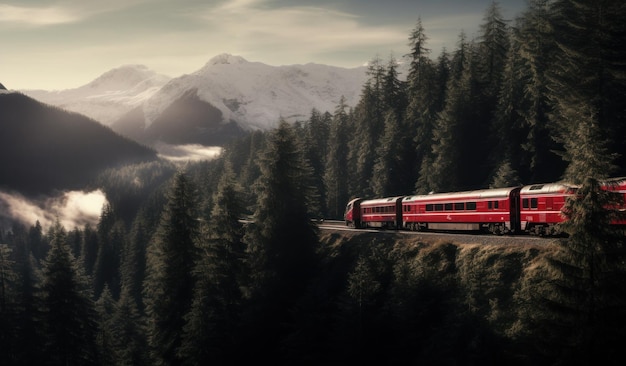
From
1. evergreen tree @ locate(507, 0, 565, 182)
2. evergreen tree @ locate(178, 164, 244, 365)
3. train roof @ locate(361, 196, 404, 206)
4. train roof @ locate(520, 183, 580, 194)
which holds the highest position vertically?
evergreen tree @ locate(507, 0, 565, 182)

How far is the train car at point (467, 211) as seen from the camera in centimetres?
3788

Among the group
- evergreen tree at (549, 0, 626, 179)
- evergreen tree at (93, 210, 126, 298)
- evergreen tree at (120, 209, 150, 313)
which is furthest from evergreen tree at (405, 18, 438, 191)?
evergreen tree at (93, 210, 126, 298)

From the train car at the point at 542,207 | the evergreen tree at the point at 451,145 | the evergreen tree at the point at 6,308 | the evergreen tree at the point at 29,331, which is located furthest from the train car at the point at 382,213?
the evergreen tree at the point at 6,308

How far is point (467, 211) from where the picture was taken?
137 feet

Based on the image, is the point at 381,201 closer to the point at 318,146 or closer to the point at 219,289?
the point at 219,289

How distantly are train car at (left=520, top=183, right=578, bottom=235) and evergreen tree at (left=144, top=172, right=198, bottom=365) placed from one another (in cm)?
2611

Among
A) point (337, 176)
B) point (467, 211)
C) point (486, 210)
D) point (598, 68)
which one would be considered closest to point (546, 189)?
point (486, 210)

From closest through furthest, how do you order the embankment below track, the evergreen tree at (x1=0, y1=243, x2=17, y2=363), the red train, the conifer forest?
the conifer forest
the embankment below track
the red train
the evergreen tree at (x1=0, y1=243, x2=17, y2=363)

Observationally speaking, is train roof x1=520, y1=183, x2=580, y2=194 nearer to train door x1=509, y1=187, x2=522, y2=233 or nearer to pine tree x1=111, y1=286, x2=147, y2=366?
train door x1=509, y1=187, x2=522, y2=233

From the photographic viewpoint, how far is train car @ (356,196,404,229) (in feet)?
170

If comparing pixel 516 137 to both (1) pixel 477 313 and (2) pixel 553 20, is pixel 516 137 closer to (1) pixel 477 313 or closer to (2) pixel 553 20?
(2) pixel 553 20

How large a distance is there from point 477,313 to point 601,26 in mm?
26830

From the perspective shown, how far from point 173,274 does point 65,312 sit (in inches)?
471

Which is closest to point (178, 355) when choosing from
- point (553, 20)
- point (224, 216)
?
point (224, 216)
